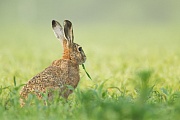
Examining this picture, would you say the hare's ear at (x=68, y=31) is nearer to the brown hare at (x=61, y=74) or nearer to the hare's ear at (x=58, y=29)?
the brown hare at (x=61, y=74)

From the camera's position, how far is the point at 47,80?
512 cm

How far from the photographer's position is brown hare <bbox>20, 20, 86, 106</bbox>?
16.3ft

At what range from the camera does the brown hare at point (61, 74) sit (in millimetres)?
4977

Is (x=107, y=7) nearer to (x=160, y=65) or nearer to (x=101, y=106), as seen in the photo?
(x=160, y=65)

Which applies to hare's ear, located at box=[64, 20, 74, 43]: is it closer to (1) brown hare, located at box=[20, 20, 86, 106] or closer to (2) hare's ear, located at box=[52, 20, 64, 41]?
(1) brown hare, located at box=[20, 20, 86, 106]

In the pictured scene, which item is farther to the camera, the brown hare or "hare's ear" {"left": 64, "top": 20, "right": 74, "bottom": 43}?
"hare's ear" {"left": 64, "top": 20, "right": 74, "bottom": 43}

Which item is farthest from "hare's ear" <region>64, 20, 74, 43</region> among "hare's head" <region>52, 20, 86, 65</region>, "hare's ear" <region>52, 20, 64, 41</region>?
"hare's ear" <region>52, 20, 64, 41</region>

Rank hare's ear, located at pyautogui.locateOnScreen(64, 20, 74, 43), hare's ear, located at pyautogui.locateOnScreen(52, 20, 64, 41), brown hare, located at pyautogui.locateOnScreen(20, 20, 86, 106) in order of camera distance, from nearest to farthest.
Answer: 1. brown hare, located at pyautogui.locateOnScreen(20, 20, 86, 106)
2. hare's ear, located at pyautogui.locateOnScreen(64, 20, 74, 43)
3. hare's ear, located at pyautogui.locateOnScreen(52, 20, 64, 41)

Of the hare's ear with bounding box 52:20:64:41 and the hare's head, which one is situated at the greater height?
the hare's ear with bounding box 52:20:64:41

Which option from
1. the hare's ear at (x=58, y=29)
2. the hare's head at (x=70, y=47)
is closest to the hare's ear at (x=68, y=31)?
the hare's head at (x=70, y=47)

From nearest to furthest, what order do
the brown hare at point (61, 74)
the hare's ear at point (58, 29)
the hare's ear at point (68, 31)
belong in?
the brown hare at point (61, 74) → the hare's ear at point (68, 31) → the hare's ear at point (58, 29)

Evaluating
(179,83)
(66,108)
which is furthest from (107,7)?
(66,108)

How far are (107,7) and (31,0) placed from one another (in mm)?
4960

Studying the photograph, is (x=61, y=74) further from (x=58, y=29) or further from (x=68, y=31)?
(x=58, y=29)
